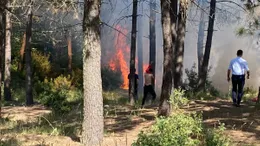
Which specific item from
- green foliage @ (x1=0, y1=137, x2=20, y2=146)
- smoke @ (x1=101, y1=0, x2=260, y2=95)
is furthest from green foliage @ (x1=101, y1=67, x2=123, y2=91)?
green foliage @ (x1=0, y1=137, x2=20, y2=146)

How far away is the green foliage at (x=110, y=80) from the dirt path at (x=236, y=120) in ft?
69.6

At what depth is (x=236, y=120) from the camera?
8.80 meters

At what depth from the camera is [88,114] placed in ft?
24.7

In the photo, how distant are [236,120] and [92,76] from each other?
343cm

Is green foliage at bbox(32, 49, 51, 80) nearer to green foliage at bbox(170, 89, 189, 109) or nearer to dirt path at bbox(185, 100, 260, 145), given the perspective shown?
dirt path at bbox(185, 100, 260, 145)

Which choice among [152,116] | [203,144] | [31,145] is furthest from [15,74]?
[203,144]

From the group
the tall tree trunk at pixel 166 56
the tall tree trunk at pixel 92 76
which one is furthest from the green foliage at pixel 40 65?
the tall tree trunk at pixel 92 76

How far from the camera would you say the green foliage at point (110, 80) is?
108 ft

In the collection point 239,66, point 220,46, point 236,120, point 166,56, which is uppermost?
point 220,46

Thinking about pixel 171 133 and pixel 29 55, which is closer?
pixel 171 133

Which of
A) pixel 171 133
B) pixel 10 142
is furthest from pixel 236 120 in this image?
pixel 10 142

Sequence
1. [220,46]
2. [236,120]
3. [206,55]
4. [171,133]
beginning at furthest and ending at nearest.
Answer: [220,46] → [206,55] → [236,120] → [171,133]

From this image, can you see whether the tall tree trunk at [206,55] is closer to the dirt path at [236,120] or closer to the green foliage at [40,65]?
the dirt path at [236,120]

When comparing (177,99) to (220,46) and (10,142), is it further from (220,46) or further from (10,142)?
(220,46)
